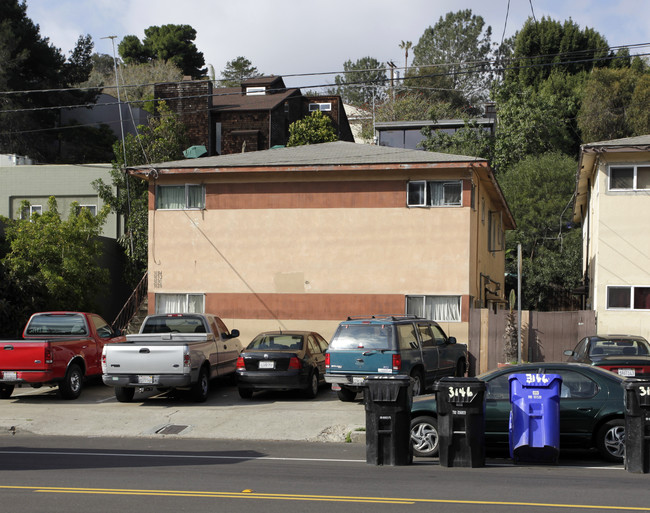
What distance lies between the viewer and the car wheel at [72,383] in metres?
17.8

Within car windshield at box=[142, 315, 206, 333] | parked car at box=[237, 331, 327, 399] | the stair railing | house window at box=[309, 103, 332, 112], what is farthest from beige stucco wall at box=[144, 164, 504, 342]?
house window at box=[309, 103, 332, 112]

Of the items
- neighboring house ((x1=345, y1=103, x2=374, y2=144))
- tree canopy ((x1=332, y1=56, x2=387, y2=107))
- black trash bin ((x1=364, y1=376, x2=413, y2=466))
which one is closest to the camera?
black trash bin ((x1=364, y1=376, x2=413, y2=466))

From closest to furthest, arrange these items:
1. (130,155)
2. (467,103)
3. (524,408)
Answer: (524,408)
(130,155)
(467,103)

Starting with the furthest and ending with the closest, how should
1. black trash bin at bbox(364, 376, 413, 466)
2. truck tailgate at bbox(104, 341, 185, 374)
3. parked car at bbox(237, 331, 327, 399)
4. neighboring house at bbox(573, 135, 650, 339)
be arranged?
neighboring house at bbox(573, 135, 650, 339), parked car at bbox(237, 331, 327, 399), truck tailgate at bbox(104, 341, 185, 374), black trash bin at bbox(364, 376, 413, 466)

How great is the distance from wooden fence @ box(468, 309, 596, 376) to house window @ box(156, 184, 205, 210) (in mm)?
8618

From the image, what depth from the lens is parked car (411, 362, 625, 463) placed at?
1128cm

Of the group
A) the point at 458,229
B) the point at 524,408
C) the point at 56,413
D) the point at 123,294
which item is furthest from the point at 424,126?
the point at 524,408

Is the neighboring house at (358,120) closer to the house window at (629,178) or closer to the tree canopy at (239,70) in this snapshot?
the tree canopy at (239,70)

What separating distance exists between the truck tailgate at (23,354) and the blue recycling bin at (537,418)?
10301mm

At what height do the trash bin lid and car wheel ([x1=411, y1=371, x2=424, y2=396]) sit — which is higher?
the trash bin lid

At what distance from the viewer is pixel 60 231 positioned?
24.1 m

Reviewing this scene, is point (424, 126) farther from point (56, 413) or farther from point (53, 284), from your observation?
point (56, 413)

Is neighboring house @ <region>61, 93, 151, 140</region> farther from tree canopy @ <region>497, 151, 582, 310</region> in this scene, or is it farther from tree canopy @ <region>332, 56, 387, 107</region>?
tree canopy @ <region>332, 56, 387, 107</region>

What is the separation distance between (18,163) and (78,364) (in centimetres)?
2123
